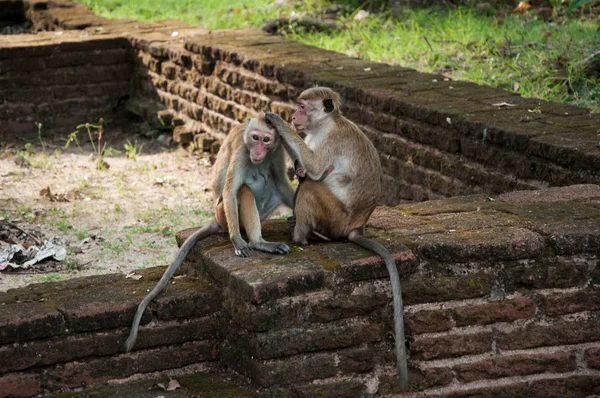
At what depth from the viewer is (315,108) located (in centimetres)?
453

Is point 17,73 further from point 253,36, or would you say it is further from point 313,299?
point 313,299

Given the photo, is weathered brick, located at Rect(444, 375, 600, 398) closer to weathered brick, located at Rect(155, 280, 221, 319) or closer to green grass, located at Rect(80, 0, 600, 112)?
A: weathered brick, located at Rect(155, 280, 221, 319)

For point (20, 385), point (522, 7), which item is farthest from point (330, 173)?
point (522, 7)

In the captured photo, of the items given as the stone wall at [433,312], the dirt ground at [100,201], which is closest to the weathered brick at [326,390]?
the stone wall at [433,312]

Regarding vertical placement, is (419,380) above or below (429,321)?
below

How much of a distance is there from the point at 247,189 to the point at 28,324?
4.02 ft

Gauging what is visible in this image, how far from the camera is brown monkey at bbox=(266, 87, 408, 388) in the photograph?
14.4ft

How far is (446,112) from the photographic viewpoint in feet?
21.9

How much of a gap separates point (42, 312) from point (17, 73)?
7.20m

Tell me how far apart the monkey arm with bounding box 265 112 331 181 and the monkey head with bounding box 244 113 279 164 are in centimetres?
3

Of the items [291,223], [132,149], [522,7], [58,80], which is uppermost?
[522,7]

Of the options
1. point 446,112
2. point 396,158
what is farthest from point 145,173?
point 446,112

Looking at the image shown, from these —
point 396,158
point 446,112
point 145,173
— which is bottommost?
point 145,173

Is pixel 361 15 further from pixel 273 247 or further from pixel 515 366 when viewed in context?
pixel 515 366
